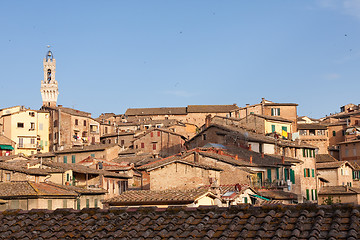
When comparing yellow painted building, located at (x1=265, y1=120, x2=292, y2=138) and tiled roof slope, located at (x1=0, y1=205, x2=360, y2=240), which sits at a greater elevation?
yellow painted building, located at (x1=265, y1=120, x2=292, y2=138)

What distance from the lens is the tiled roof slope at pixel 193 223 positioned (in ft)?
30.4

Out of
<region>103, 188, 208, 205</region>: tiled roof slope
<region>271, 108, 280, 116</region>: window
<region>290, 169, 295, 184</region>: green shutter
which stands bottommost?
<region>290, 169, 295, 184</region>: green shutter

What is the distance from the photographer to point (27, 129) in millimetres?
93750

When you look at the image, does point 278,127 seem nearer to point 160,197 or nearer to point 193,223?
point 160,197

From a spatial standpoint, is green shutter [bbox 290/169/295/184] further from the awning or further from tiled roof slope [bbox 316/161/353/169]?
the awning

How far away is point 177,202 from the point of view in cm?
2750

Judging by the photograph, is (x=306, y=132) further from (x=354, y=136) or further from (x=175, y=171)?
(x=175, y=171)

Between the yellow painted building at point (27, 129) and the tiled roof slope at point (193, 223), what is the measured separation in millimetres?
82584

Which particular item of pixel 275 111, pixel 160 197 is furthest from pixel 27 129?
pixel 160 197

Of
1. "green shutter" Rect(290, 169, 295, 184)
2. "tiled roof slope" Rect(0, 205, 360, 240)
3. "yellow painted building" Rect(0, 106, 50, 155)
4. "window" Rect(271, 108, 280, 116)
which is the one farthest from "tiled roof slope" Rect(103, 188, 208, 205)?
"yellow painted building" Rect(0, 106, 50, 155)

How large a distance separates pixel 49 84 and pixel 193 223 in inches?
5084

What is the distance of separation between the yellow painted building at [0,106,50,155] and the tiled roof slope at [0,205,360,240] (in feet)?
271

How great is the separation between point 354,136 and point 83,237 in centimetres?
Answer: 7945

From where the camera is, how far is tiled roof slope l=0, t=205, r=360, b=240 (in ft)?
30.4
